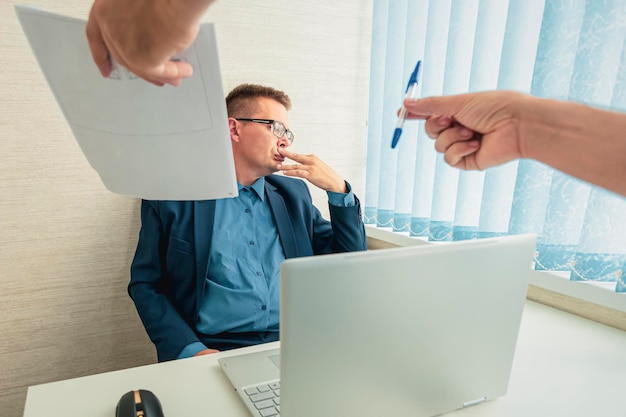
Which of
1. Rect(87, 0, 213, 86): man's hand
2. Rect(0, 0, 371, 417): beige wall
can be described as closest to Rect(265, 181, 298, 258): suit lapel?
Rect(0, 0, 371, 417): beige wall

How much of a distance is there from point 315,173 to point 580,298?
900 mm

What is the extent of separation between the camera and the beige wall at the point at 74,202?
4.57 ft

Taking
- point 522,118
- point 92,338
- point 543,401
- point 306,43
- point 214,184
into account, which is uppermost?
point 306,43

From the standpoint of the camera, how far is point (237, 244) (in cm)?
140

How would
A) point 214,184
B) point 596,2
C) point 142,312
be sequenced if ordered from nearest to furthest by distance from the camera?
1. point 214,184
2. point 596,2
3. point 142,312

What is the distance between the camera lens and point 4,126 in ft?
4.47

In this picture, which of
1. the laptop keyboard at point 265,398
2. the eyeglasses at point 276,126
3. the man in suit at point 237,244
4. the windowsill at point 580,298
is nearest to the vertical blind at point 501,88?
the windowsill at point 580,298

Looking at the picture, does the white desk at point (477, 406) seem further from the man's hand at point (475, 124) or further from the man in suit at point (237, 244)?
the man's hand at point (475, 124)

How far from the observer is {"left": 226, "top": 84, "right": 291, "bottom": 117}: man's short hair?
1.53m

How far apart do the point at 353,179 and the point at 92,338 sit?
1.30 meters

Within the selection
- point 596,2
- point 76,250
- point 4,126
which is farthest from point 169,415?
point 596,2

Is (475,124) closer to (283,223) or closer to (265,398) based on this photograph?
(265,398)

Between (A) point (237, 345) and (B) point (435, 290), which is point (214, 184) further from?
(A) point (237, 345)

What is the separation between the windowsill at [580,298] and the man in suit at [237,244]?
0.60 metres
